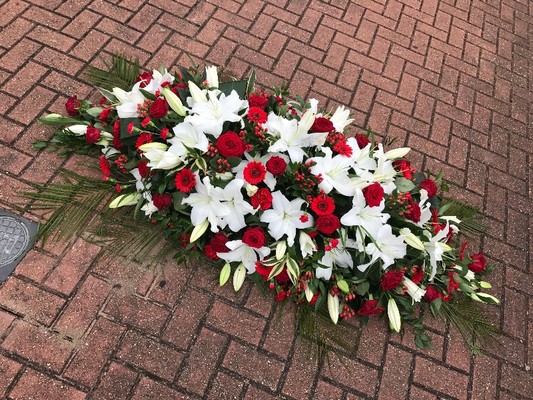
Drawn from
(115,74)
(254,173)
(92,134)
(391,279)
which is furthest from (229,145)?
(115,74)

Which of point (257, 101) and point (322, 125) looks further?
point (257, 101)

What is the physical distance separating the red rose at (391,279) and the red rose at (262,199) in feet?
2.37

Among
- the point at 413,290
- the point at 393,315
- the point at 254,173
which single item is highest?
the point at 254,173

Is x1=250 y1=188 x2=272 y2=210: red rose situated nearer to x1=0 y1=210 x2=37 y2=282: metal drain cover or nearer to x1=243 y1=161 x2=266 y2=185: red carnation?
x1=243 y1=161 x2=266 y2=185: red carnation

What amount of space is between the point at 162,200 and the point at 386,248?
1.19 meters

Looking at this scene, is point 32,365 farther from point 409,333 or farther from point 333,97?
point 333,97

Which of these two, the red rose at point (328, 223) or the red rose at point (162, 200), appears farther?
Result: the red rose at point (162, 200)

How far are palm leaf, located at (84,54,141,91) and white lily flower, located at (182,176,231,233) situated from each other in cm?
124

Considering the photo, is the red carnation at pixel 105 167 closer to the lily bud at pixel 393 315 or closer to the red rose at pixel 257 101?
the red rose at pixel 257 101

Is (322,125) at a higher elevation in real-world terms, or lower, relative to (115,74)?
higher

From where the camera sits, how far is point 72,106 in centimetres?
306

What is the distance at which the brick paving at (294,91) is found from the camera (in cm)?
245

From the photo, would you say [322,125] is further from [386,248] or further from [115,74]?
[115,74]

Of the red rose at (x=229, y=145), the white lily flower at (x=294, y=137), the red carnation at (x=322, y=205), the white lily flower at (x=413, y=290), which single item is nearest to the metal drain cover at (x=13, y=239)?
the red rose at (x=229, y=145)
